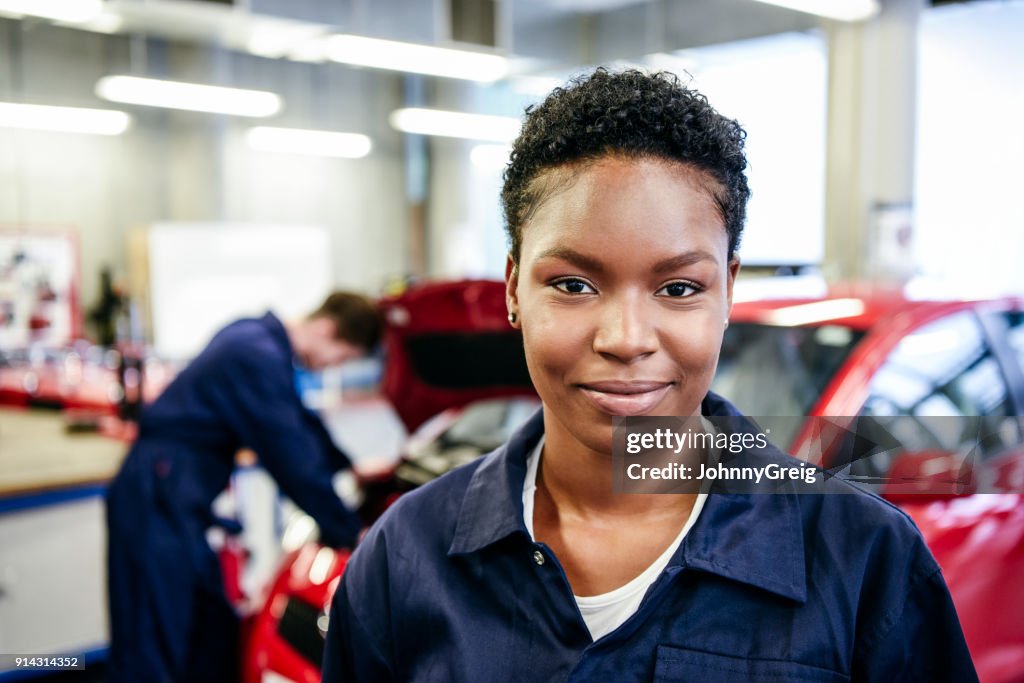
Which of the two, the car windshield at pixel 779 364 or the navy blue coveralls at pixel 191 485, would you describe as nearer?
the car windshield at pixel 779 364

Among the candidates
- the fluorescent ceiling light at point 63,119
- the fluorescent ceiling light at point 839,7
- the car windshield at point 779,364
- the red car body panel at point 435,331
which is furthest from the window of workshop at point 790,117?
the fluorescent ceiling light at point 63,119

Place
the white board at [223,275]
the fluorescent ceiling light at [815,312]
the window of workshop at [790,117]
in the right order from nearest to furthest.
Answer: the fluorescent ceiling light at [815,312]
the window of workshop at [790,117]
the white board at [223,275]

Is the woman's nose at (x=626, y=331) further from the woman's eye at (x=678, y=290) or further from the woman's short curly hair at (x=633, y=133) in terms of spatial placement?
the woman's short curly hair at (x=633, y=133)

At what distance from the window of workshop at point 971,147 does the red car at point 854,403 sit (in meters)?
3.04

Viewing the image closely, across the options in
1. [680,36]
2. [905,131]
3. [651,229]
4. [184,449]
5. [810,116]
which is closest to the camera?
[651,229]

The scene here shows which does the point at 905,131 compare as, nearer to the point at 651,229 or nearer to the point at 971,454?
the point at 971,454

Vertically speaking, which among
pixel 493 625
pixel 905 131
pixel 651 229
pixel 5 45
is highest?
pixel 5 45

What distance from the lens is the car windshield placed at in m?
1.89

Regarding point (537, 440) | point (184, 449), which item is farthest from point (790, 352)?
point (184, 449)

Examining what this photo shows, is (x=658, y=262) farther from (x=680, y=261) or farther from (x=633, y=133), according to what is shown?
(x=633, y=133)

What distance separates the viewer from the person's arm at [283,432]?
2.40m

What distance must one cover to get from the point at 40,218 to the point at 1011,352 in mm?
5680

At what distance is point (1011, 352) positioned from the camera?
6.92 feet

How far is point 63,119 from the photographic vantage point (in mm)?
5801
